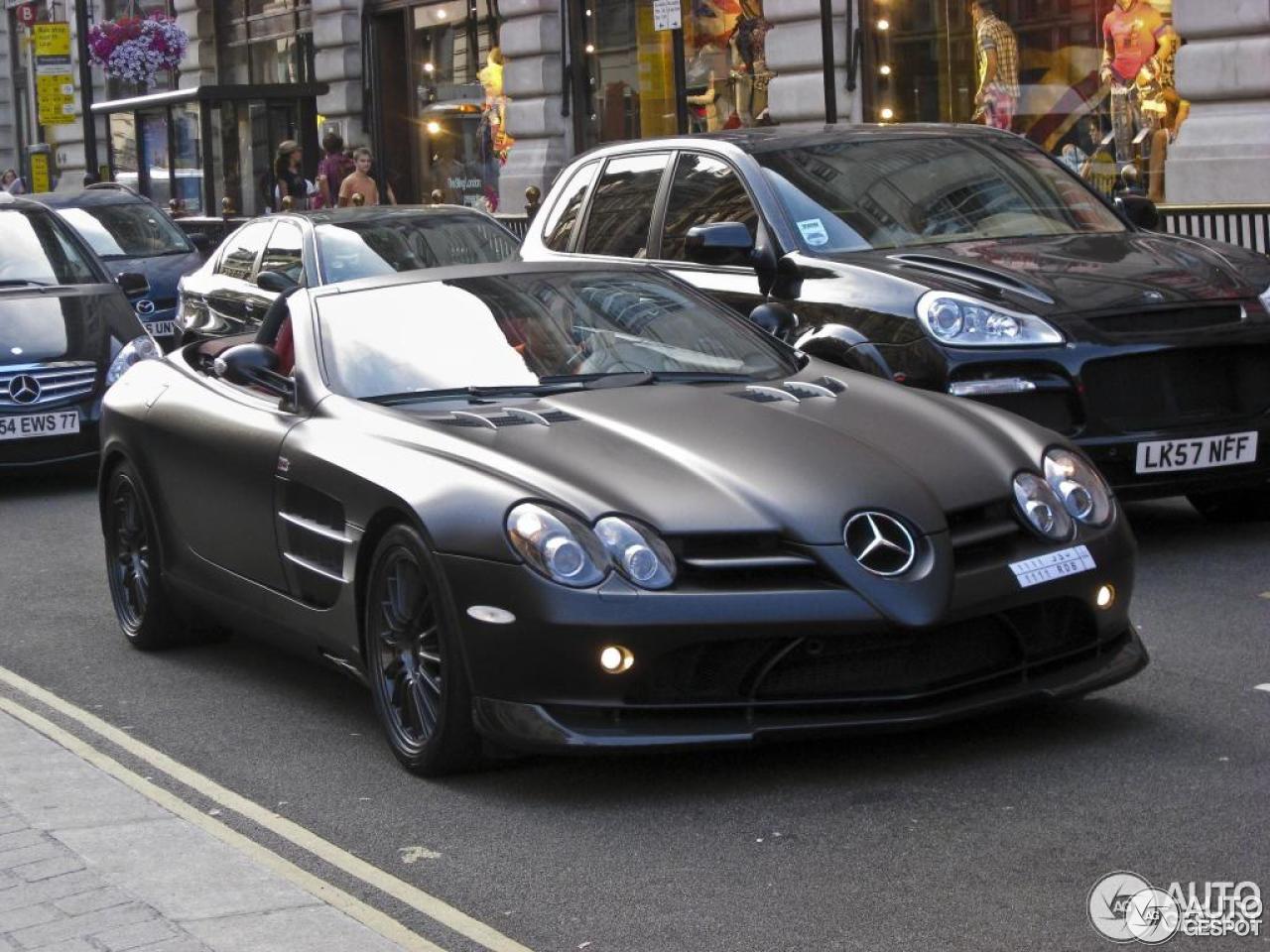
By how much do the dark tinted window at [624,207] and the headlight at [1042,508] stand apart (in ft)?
15.6

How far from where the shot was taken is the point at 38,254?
13.6 metres

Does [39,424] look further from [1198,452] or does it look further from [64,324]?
[1198,452]

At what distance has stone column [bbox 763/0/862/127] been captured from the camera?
941 inches

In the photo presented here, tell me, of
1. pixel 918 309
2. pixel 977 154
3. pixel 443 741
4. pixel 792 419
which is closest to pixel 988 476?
pixel 792 419

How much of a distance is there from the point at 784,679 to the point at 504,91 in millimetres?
24928

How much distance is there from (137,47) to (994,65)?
19.2 m

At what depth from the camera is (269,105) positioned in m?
28.0

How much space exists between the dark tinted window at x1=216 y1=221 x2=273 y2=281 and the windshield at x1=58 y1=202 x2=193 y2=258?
15.2 ft

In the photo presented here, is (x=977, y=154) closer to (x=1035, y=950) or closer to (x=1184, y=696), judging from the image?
(x=1184, y=696)

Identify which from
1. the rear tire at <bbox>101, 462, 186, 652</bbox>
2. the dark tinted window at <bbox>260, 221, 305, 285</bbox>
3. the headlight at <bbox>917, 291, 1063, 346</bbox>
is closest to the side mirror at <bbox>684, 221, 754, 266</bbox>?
the headlight at <bbox>917, 291, 1063, 346</bbox>

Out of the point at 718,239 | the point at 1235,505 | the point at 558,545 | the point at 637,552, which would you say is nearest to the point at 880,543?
the point at 637,552

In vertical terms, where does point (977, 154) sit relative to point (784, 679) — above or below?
above

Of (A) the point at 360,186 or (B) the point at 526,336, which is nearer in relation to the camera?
(B) the point at 526,336

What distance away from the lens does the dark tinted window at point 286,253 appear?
565 inches
